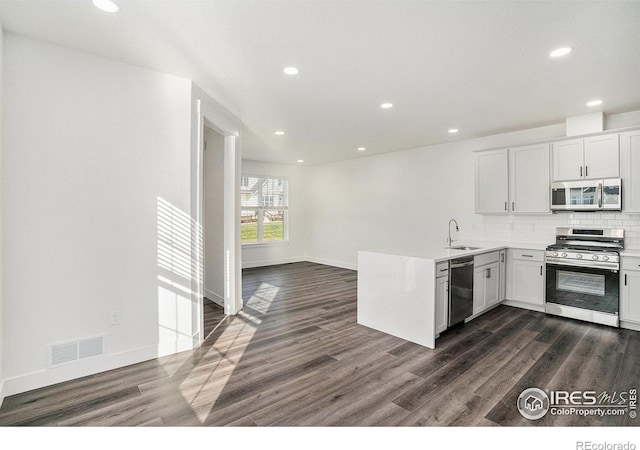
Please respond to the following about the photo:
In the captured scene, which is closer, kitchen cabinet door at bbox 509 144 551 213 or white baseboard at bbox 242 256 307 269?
kitchen cabinet door at bbox 509 144 551 213

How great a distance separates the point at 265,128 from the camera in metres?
5.10

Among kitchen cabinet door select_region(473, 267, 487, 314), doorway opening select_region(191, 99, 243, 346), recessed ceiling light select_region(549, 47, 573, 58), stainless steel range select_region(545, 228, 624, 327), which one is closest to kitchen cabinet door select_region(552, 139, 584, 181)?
stainless steel range select_region(545, 228, 624, 327)

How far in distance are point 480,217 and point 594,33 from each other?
11.5ft

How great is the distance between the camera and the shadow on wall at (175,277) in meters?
3.15

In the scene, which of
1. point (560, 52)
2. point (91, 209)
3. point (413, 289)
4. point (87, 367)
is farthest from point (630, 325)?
point (91, 209)

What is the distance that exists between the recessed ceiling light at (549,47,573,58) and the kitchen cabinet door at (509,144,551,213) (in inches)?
88.2

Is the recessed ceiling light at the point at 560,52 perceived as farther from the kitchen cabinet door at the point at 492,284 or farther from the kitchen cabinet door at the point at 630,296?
the kitchen cabinet door at the point at 630,296

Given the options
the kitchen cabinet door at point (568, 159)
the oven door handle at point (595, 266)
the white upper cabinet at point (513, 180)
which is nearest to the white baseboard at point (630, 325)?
the oven door handle at point (595, 266)

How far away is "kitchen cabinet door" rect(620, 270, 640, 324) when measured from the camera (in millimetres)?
3773

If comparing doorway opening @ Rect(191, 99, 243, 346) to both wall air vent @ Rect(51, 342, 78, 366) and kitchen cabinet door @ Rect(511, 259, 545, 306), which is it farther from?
kitchen cabinet door @ Rect(511, 259, 545, 306)

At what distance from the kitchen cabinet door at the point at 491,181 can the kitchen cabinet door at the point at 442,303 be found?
2254 millimetres

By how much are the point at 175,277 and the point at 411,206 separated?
15.9 ft

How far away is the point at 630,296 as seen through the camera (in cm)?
381
